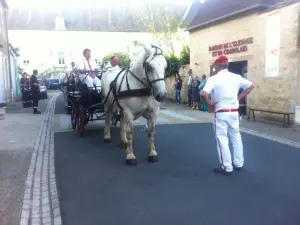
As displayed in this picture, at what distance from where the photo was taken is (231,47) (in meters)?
14.1

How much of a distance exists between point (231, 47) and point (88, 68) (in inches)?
300

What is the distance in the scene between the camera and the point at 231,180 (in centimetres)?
515

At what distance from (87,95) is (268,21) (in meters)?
7.50

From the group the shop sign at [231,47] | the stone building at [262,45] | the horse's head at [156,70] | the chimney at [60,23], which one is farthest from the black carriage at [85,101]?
the chimney at [60,23]

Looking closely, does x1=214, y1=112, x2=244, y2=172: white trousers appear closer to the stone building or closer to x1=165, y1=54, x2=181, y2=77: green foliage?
the stone building

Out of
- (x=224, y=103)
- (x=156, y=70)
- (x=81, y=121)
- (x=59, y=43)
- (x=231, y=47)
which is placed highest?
(x=59, y=43)

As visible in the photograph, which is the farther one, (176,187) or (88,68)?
(88,68)

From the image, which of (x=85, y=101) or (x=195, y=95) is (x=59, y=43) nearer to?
(x=195, y=95)

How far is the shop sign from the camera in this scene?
13.1 m

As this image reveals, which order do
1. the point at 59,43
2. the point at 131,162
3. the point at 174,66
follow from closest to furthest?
the point at 131,162 < the point at 174,66 < the point at 59,43

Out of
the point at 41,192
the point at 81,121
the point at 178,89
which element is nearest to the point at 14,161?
the point at 41,192

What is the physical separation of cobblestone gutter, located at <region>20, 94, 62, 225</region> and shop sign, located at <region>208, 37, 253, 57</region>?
29.5ft

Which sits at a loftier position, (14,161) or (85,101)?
(85,101)

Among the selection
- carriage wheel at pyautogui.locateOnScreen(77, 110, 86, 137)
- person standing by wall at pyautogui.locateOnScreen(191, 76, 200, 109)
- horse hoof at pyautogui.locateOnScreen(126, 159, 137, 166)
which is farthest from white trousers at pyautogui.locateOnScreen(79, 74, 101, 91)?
person standing by wall at pyautogui.locateOnScreen(191, 76, 200, 109)
